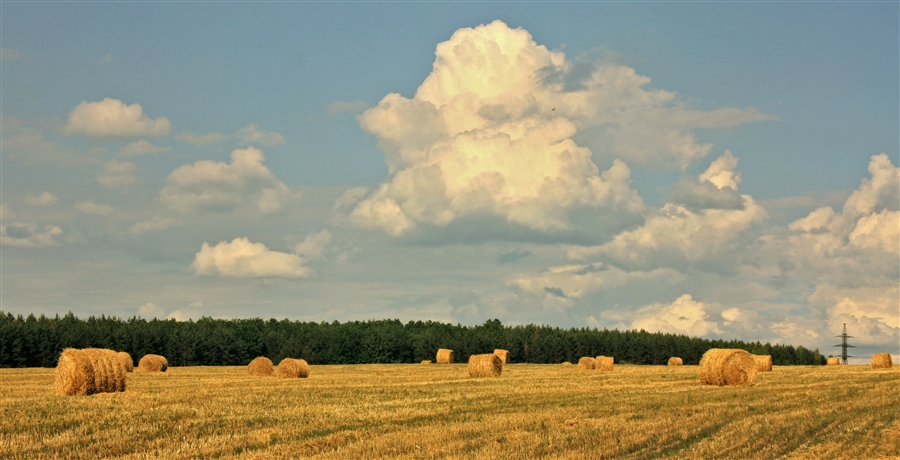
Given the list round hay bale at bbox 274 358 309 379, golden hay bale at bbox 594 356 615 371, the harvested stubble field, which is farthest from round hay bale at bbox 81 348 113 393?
golden hay bale at bbox 594 356 615 371

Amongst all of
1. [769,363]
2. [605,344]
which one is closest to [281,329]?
[605,344]

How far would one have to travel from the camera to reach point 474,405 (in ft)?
77.7

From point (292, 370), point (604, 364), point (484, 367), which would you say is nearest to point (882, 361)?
point (604, 364)

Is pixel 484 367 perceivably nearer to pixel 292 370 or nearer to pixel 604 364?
pixel 292 370

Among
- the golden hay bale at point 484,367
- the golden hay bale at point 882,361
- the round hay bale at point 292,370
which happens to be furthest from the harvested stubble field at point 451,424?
the golden hay bale at point 882,361

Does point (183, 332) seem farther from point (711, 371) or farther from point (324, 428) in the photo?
point (324, 428)

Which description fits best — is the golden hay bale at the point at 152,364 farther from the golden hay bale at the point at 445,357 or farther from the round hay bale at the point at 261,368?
the golden hay bale at the point at 445,357

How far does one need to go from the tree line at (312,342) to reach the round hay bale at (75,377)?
1827 inches

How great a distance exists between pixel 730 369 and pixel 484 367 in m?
12.4

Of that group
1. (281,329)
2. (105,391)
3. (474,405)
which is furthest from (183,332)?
(474,405)

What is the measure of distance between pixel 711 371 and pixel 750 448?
20421 millimetres

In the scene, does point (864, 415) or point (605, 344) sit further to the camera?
point (605, 344)

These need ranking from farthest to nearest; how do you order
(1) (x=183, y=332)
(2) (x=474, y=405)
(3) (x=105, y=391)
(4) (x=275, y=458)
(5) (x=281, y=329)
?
(5) (x=281, y=329) → (1) (x=183, y=332) → (3) (x=105, y=391) → (2) (x=474, y=405) → (4) (x=275, y=458)

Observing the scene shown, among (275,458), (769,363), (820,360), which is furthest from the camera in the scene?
(820,360)
